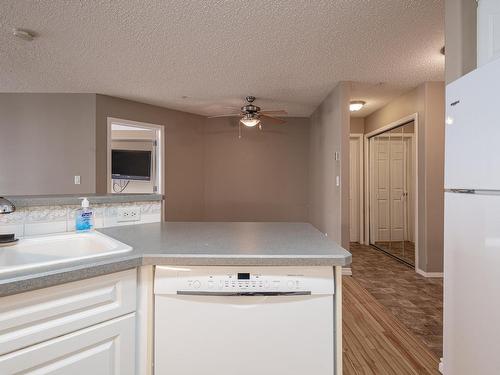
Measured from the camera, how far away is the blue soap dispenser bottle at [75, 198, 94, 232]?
1.45 m

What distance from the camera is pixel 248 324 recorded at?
106 cm

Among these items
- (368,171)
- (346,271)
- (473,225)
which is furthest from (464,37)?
(368,171)

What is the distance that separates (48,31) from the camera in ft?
7.86

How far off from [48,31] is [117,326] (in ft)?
8.62

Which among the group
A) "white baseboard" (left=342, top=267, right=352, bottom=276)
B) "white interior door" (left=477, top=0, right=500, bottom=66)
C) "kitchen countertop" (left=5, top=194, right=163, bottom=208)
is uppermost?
"white interior door" (left=477, top=0, right=500, bottom=66)

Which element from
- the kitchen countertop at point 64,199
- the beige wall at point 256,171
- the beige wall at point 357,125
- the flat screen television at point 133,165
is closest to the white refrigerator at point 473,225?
the kitchen countertop at point 64,199

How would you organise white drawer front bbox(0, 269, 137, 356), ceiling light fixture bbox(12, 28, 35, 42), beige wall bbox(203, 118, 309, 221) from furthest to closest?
1. beige wall bbox(203, 118, 309, 221)
2. ceiling light fixture bbox(12, 28, 35, 42)
3. white drawer front bbox(0, 269, 137, 356)

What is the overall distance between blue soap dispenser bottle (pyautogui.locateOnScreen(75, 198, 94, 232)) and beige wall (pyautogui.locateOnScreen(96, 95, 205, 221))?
2917mm

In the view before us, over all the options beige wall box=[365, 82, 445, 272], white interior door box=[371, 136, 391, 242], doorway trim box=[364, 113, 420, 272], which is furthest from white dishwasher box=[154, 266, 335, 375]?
white interior door box=[371, 136, 391, 242]

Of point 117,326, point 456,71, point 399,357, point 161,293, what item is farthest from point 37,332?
point 456,71

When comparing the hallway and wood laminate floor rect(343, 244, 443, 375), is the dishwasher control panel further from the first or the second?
Answer: the hallway

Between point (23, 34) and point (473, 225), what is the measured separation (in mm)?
3489

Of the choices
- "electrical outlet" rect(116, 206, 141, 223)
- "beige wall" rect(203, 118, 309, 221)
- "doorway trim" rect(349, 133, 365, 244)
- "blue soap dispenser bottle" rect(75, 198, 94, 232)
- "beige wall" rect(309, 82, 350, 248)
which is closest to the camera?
"blue soap dispenser bottle" rect(75, 198, 94, 232)

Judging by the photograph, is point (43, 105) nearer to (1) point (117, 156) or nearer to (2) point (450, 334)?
(1) point (117, 156)
